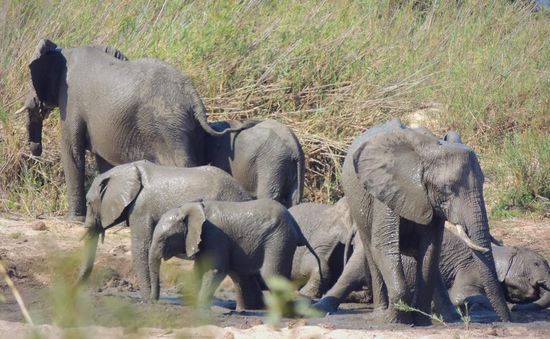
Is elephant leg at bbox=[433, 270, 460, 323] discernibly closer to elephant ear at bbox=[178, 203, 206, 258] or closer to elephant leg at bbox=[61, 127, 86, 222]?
elephant ear at bbox=[178, 203, 206, 258]

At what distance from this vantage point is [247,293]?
8383mm

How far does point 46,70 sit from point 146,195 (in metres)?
2.28

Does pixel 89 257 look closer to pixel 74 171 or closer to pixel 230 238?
pixel 230 238

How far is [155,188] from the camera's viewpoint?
854cm

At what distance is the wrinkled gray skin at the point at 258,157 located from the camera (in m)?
9.88

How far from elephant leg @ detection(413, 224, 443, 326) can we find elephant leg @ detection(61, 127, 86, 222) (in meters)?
3.56

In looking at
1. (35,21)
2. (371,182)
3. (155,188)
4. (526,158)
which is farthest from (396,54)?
(371,182)

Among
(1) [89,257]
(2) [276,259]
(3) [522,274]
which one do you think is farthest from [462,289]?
(1) [89,257]

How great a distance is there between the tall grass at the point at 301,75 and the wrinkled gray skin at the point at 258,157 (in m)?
1.45

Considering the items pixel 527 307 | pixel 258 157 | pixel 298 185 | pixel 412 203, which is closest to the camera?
pixel 412 203

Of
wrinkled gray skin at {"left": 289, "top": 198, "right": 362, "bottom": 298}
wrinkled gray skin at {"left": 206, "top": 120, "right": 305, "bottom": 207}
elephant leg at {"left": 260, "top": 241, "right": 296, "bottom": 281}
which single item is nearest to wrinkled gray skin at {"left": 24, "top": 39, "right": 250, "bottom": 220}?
wrinkled gray skin at {"left": 206, "top": 120, "right": 305, "bottom": 207}

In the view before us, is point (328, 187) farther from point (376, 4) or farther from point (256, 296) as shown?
point (376, 4)

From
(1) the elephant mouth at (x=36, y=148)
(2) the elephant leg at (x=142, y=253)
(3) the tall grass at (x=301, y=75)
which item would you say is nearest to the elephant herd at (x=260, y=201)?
(2) the elephant leg at (x=142, y=253)

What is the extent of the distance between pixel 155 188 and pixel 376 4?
7.18 metres
